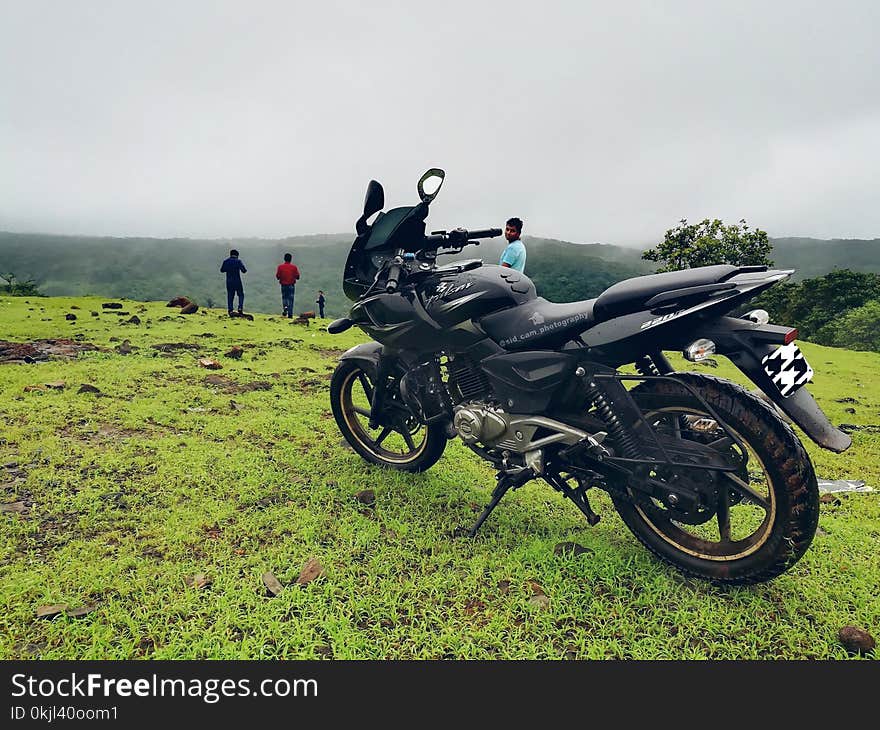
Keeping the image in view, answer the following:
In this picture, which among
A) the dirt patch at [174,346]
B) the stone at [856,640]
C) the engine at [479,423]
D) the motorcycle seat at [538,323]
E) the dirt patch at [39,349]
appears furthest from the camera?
the dirt patch at [174,346]

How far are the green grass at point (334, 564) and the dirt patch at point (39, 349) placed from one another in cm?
325

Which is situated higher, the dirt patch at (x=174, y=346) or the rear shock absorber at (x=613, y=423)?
the rear shock absorber at (x=613, y=423)

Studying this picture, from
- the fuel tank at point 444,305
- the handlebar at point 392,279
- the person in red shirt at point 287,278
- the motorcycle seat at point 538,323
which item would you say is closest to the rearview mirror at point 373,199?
the handlebar at point 392,279

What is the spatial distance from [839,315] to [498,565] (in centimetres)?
4162

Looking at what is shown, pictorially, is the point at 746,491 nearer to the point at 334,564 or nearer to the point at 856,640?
the point at 856,640

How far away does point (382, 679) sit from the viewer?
6.40 feet

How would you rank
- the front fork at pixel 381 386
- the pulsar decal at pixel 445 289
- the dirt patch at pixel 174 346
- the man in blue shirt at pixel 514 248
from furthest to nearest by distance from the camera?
1. the dirt patch at pixel 174 346
2. the man in blue shirt at pixel 514 248
3. the front fork at pixel 381 386
4. the pulsar decal at pixel 445 289

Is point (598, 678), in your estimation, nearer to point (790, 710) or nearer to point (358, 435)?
point (790, 710)

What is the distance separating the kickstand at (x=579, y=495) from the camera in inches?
104

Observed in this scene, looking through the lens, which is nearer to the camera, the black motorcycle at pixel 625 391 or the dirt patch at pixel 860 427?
the black motorcycle at pixel 625 391

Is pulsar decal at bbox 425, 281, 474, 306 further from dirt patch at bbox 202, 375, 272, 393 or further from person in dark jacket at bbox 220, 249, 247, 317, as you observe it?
person in dark jacket at bbox 220, 249, 247, 317

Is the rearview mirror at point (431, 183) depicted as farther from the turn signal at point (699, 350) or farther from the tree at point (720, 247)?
the tree at point (720, 247)

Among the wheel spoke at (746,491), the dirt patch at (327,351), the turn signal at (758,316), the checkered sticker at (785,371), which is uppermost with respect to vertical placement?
the turn signal at (758,316)

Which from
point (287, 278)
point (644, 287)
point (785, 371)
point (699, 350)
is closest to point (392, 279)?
point (644, 287)
